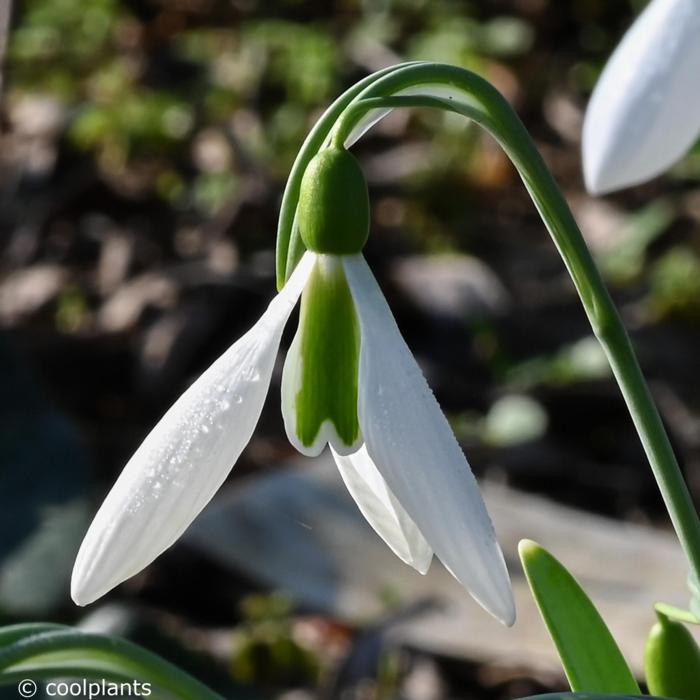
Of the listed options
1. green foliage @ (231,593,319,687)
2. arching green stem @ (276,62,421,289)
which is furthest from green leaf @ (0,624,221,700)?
green foliage @ (231,593,319,687)

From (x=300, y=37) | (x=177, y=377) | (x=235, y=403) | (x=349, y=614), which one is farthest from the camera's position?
(x=300, y=37)

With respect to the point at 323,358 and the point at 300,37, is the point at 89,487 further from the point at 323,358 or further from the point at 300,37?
the point at 300,37

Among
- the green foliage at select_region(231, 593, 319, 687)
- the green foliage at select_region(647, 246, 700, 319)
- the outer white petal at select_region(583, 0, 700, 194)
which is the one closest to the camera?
the outer white petal at select_region(583, 0, 700, 194)

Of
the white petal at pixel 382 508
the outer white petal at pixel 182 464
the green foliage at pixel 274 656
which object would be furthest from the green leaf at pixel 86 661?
the green foliage at pixel 274 656

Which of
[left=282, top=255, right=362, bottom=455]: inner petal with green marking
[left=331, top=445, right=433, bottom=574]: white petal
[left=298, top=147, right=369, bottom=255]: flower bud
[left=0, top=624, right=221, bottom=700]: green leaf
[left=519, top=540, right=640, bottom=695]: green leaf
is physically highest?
[left=298, top=147, right=369, bottom=255]: flower bud

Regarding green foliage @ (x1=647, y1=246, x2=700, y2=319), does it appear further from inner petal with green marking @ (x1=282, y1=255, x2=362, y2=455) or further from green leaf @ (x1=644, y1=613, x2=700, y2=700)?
inner petal with green marking @ (x1=282, y1=255, x2=362, y2=455)

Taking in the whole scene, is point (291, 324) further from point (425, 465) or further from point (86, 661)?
point (425, 465)

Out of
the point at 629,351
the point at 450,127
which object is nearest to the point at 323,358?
the point at 629,351
